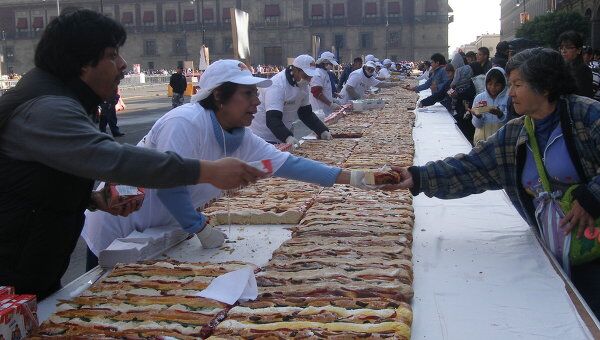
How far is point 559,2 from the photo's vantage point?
45469mm

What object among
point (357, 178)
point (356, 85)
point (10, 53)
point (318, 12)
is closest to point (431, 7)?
point (318, 12)

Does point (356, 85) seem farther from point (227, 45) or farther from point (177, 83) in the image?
point (227, 45)

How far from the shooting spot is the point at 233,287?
95.0 inches

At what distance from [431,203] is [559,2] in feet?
153

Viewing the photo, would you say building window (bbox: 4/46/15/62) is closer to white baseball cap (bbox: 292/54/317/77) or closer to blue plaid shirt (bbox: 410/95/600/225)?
white baseball cap (bbox: 292/54/317/77)

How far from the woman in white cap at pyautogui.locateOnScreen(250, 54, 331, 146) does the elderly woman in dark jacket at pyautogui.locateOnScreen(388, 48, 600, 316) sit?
10.7 ft

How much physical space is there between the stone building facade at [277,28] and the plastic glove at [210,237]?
6361cm

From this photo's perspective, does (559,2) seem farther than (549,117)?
Yes

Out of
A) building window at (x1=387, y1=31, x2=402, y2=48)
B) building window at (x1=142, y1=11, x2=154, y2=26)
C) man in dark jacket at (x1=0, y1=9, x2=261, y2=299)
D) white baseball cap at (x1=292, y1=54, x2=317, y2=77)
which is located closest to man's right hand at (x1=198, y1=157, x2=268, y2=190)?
man in dark jacket at (x1=0, y1=9, x2=261, y2=299)

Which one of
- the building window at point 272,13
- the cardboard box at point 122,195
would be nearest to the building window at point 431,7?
the building window at point 272,13

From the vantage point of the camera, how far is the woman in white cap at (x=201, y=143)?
9.70ft

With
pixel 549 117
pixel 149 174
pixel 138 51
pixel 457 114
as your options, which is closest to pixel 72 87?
pixel 149 174

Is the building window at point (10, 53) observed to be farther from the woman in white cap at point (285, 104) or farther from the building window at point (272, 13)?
the woman in white cap at point (285, 104)

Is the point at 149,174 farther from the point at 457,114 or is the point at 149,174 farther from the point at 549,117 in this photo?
the point at 457,114
